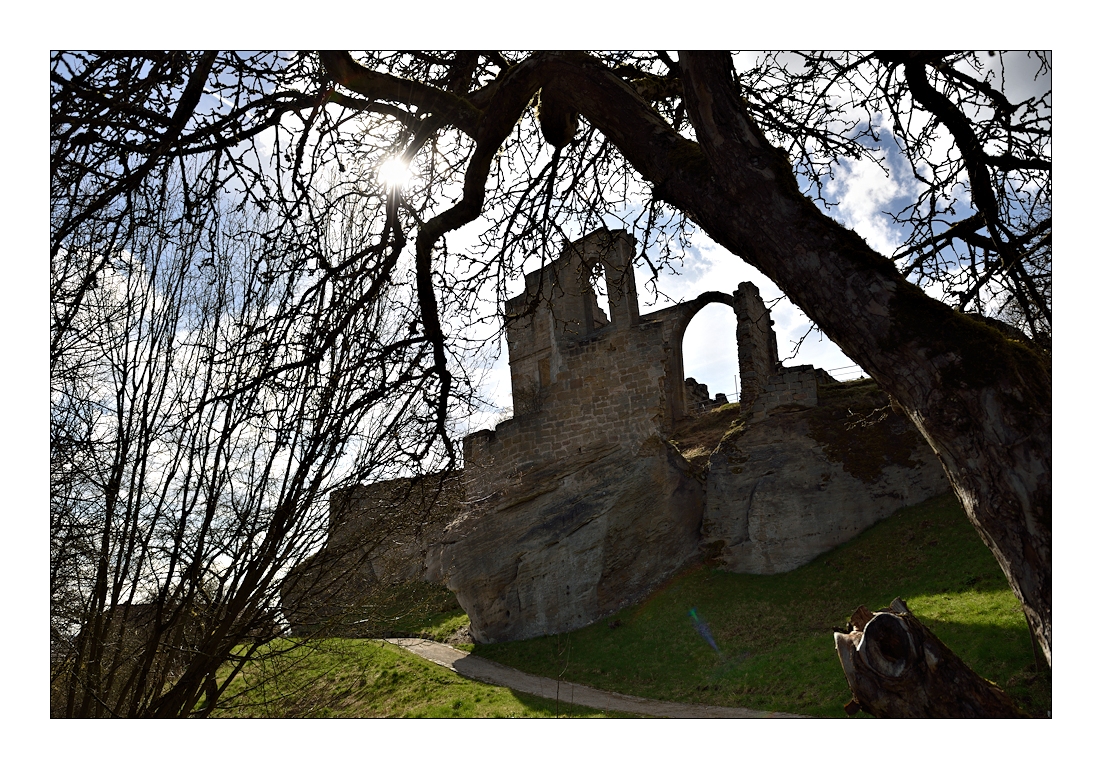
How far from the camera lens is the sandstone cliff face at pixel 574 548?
42.4ft

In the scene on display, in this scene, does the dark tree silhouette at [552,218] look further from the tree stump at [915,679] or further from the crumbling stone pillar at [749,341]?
the crumbling stone pillar at [749,341]

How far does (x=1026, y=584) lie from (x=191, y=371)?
408 cm

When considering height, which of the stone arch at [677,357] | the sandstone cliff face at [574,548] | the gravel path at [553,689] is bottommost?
the gravel path at [553,689]

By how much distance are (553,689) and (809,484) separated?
5.00 meters

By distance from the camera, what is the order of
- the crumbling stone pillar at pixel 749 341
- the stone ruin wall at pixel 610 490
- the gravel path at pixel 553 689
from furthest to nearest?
the crumbling stone pillar at pixel 749 341 < the stone ruin wall at pixel 610 490 < the gravel path at pixel 553 689

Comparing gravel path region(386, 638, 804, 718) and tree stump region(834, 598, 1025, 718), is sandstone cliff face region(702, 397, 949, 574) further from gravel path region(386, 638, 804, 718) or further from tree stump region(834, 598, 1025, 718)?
tree stump region(834, 598, 1025, 718)

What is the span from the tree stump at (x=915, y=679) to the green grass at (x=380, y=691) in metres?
4.45

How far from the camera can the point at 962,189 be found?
426 centimetres

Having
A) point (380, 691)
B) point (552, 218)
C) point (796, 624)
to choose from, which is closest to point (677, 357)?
point (796, 624)

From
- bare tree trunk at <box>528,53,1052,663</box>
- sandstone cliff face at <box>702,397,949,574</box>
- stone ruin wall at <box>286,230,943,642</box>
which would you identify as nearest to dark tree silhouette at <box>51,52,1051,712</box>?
bare tree trunk at <box>528,53,1052,663</box>

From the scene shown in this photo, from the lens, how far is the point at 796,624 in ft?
33.4

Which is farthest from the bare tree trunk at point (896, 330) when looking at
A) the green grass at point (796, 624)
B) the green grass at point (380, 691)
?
the green grass at point (380, 691)
